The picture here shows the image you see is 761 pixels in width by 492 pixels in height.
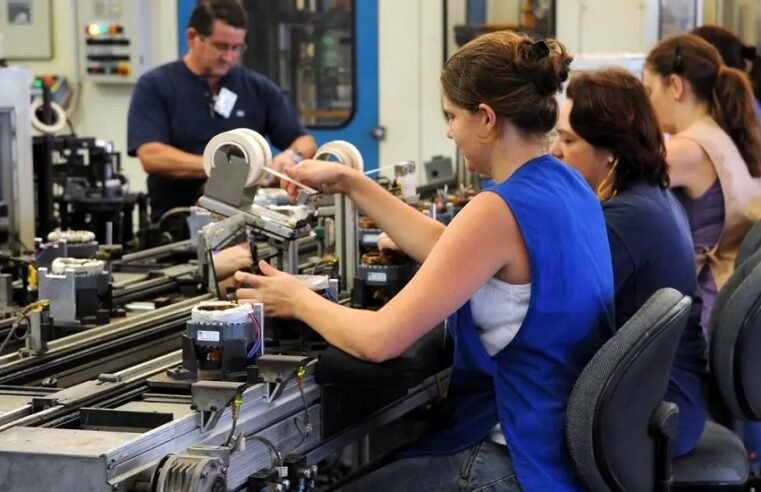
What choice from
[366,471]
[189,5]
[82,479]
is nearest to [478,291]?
[366,471]

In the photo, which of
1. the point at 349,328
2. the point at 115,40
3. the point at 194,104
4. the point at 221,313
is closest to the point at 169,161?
the point at 194,104

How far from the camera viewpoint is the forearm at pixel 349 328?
181cm

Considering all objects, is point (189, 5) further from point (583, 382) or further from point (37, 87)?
point (583, 382)

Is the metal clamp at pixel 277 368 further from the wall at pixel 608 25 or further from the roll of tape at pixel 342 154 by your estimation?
the wall at pixel 608 25

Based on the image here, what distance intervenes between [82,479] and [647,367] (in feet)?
2.81

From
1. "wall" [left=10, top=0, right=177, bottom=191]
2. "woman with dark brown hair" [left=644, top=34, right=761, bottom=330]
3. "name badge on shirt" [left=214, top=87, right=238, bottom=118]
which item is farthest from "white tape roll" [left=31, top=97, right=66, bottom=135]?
"woman with dark brown hair" [left=644, top=34, right=761, bottom=330]

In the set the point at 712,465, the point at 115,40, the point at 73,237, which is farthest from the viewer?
the point at 115,40

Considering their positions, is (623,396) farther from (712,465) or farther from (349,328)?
(712,465)

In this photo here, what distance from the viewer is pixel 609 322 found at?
75.2 inches

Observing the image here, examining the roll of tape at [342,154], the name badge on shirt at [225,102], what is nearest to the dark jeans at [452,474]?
the roll of tape at [342,154]

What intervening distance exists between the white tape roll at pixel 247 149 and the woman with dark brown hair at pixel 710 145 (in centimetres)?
132

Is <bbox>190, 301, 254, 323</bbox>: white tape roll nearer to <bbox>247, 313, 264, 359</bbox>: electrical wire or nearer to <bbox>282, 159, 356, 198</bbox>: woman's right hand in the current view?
<bbox>247, 313, 264, 359</bbox>: electrical wire

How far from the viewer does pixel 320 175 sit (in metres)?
2.18

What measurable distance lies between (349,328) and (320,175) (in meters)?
0.42
